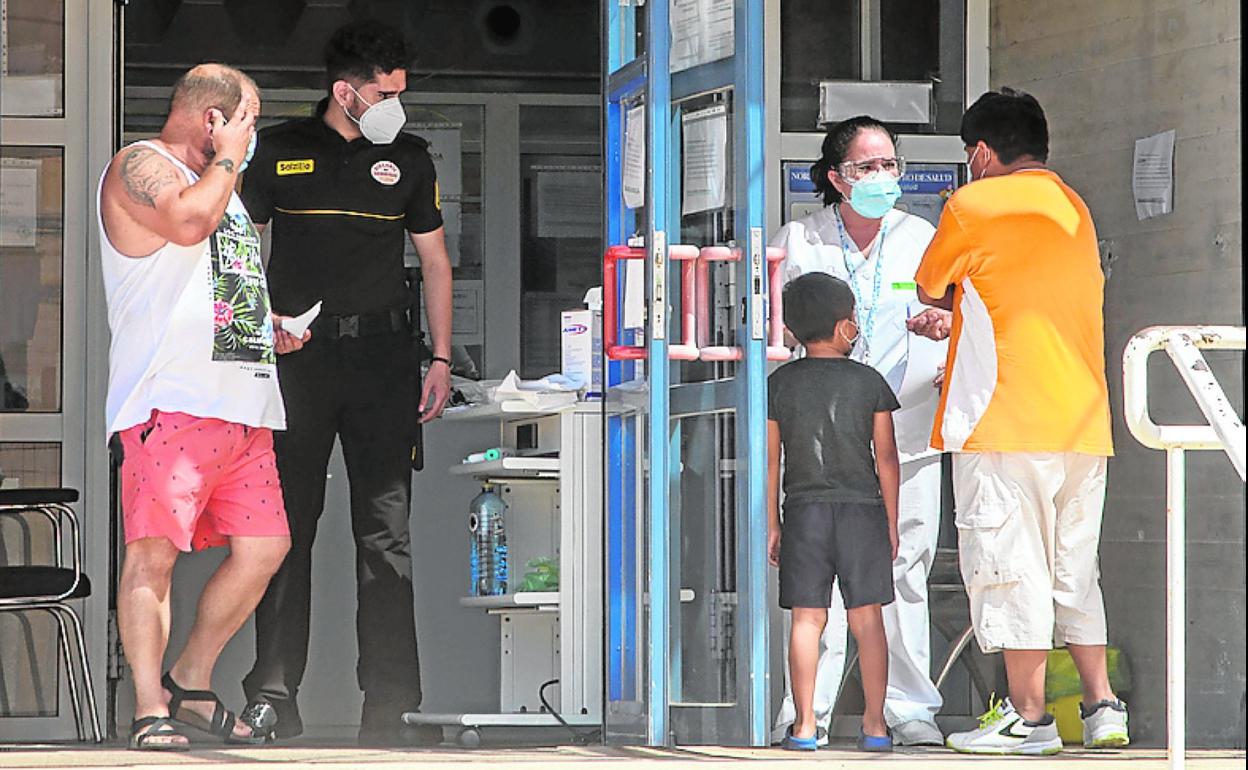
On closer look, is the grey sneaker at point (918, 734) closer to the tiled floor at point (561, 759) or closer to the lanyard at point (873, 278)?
the tiled floor at point (561, 759)

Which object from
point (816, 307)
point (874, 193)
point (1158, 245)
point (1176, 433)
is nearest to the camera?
point (1176, 433)

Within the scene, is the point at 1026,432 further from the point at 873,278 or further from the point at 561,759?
the point at 561,759

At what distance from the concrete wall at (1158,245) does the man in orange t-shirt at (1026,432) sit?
0.84 metres

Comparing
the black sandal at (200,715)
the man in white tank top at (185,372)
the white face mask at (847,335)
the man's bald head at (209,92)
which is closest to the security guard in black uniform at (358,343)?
the black sandal at (200,715)

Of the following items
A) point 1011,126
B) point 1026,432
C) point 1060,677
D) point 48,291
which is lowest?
point 1060,677

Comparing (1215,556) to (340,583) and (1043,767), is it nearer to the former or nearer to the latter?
(1043,767)

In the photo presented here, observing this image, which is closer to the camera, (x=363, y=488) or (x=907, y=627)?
(x=907, y=627)

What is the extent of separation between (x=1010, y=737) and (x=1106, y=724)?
0.27 metres

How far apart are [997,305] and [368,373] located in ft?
6.41

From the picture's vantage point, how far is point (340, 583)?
7605 millimetres

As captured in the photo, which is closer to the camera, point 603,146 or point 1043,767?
point 1043,767

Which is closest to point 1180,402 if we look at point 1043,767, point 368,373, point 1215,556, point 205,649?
point 1215,556

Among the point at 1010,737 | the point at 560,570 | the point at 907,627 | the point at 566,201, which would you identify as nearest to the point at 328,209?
the point at 560,570

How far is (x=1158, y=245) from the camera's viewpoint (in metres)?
7.09
